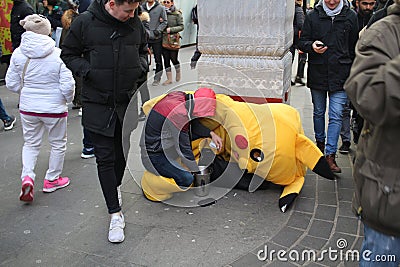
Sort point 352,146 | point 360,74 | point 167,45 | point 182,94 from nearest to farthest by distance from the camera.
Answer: point 360,74 → point 182,94 → point 352,146 → point 167,45

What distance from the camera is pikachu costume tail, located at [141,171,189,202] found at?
148 inches

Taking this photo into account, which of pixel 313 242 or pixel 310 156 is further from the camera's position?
pixel 310 156

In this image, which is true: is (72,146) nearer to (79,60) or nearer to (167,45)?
(79,60)

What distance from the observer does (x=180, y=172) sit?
3.78 metres

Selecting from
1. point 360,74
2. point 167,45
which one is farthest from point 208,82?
point 167,45

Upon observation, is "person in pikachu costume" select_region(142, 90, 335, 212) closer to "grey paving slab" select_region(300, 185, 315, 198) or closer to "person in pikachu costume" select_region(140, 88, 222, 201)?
"person in pikachu costume" select_region(140, 88, 222, 201)

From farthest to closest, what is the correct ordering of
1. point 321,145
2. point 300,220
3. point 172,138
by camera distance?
point 321,145
point 172,138
point 300,220

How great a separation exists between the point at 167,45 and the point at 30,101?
512 centimetres

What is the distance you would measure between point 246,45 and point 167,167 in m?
1.43

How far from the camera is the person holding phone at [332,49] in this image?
4.38 m

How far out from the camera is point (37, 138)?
392 centimetres

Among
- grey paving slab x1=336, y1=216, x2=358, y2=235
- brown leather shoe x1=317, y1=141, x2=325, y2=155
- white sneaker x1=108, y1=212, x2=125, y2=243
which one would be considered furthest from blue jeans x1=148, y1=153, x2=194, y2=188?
brown leather shoe x1=317, y1=141, x2=325, y2=155

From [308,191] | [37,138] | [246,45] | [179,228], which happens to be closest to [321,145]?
[308,191]

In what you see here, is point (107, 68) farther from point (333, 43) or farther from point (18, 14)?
point (18, 14)
